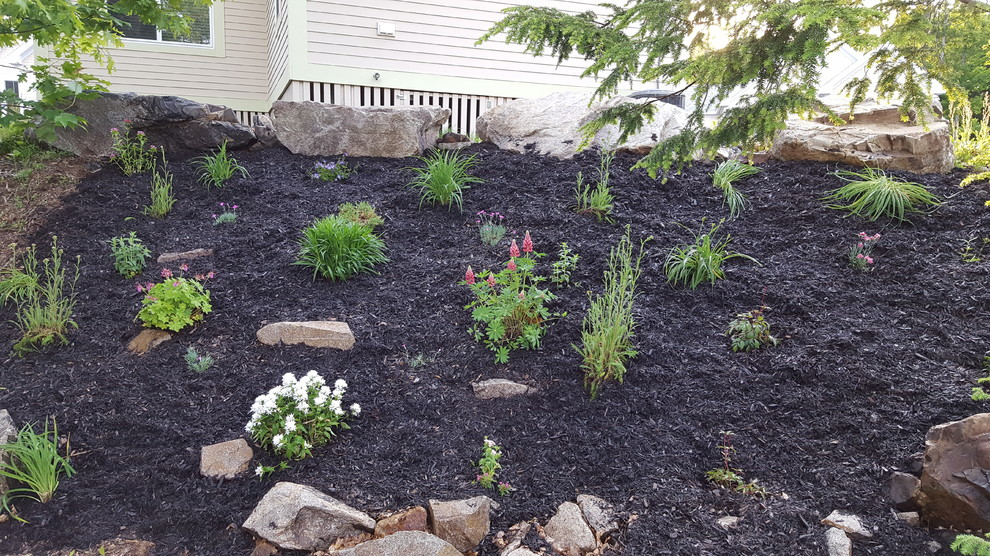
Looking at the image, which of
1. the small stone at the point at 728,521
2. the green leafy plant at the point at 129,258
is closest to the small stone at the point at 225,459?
the green leafy plant at the point at 129,258

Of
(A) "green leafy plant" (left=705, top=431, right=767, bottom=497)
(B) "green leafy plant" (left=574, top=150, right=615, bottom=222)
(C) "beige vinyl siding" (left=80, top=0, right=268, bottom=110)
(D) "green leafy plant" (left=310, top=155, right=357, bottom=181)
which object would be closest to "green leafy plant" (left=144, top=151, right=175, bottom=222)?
(D) "green leafy plant" (left=310, top=155, right=357, bottom=181)

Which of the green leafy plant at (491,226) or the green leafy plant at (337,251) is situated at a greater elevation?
the green leafy plant at (491,226)

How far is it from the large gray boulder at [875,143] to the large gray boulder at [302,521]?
5.12m

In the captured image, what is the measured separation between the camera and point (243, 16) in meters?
10.7

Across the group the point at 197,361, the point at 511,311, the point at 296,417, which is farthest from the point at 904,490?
the point at 197,361

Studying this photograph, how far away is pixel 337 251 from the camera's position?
427 cm

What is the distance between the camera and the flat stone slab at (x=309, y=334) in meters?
3.64

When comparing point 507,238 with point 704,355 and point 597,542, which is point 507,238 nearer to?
point 704,355

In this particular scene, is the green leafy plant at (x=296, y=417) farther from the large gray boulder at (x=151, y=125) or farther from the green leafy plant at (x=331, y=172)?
the large gray boulder at (x=151, y=125)

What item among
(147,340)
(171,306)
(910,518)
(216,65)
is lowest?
(910,518)

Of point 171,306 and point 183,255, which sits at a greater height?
point 183,255

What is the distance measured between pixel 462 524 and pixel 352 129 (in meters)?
4.91

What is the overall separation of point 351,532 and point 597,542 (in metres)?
1.07

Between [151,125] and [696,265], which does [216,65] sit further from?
[696,265]
